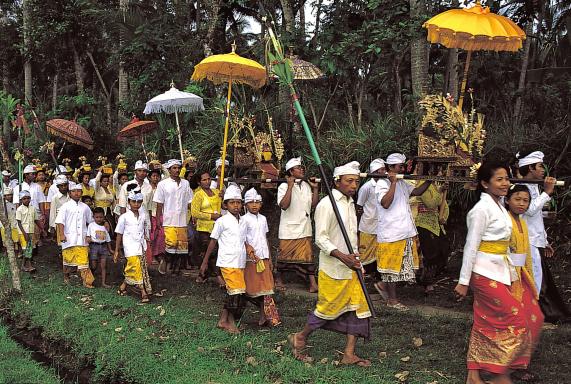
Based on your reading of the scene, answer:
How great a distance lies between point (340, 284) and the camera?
528 centimetres

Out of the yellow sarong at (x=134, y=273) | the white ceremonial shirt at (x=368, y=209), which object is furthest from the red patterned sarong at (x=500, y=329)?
the yellow sarong at (x=134, y=273)

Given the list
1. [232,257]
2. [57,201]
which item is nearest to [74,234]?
[57,201]

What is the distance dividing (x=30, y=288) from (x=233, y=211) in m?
3.72

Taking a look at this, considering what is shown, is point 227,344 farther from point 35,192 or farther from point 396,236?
point 35,192

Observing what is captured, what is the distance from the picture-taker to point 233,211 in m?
A: 6.62

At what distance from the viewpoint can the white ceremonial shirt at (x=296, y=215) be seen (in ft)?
26.6

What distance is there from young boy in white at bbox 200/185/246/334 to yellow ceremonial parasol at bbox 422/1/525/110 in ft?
9.25

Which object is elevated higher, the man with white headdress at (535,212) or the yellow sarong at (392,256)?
the man with white headdress at (535,212)

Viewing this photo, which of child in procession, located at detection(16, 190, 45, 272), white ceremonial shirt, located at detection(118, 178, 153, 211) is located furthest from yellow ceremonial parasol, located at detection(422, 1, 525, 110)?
child in procession, located at detection(16, 190, 45, 272)

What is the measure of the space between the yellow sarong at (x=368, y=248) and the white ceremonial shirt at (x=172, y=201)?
2.95 meters

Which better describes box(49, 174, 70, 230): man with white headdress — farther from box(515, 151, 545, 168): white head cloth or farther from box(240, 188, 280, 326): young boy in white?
box(515, 151, 545, 168): white head cloth

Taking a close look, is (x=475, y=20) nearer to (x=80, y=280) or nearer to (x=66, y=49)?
(x=80, y=280)

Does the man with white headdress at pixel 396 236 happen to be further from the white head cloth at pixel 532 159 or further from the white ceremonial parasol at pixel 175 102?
the white ceremonial parasol at pixel 175 102

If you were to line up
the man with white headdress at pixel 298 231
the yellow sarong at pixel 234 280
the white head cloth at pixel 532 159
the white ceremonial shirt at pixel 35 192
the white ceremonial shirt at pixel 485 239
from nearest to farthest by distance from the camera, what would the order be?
the white ceremonial shirt at pixel 485 239 < the white head cloth at pixel 532 159 < the yellow sarong at pixel 234 280 < the man with white headdress at pixel 298 231 < the white ceremonial shirt at pixel 35 192
